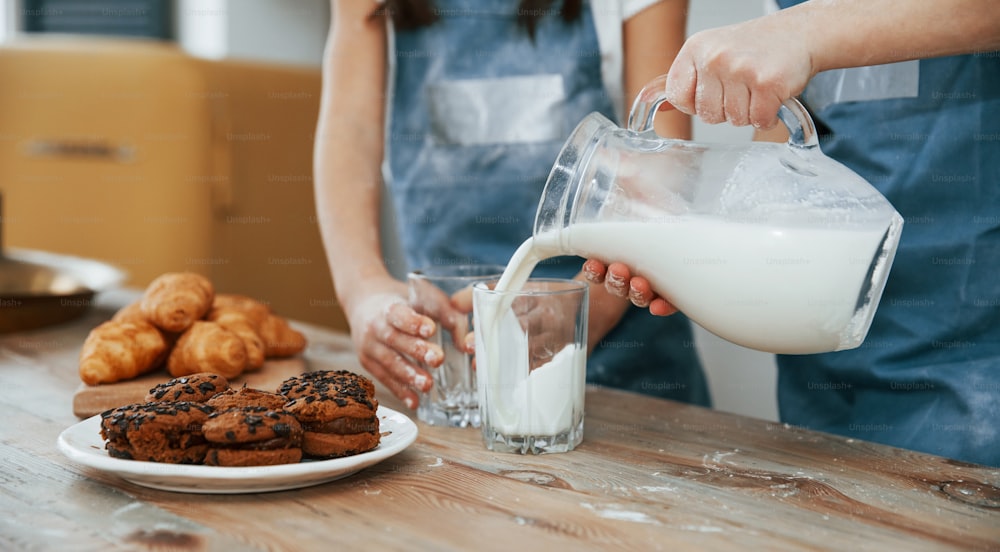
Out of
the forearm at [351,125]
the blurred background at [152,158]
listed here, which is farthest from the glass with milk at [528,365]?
the blurred background at [152,158]

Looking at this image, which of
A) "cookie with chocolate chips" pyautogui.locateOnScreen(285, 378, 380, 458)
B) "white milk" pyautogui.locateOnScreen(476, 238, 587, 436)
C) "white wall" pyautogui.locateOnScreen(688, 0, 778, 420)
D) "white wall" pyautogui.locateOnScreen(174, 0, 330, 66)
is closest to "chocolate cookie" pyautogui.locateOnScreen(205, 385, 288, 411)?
"cookie with chocolate chips" pyautogui.locateOnScreen(285, 378, 380, 458)

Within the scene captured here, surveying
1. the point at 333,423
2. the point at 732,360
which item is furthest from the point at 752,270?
the point at 732,360

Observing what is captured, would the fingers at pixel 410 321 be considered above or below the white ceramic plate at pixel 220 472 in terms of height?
above

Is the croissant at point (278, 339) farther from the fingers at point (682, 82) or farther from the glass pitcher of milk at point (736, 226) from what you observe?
the fingers at point (682, 82)

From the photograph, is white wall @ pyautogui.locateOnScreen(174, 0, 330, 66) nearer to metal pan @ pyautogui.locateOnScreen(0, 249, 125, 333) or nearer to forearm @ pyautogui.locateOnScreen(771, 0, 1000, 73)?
metal pan @ pyautogui.locateOnScreen(0, 249, 125, 333)

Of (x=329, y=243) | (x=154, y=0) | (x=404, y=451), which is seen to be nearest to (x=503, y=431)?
(x=404, y=451)

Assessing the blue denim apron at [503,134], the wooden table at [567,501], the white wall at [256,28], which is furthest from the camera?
the white wall at [256,28]

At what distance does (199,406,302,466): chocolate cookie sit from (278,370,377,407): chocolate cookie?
65mm

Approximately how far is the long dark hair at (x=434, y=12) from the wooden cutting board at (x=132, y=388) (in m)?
0.59

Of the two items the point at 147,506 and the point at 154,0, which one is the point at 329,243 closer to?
the point at 147,506

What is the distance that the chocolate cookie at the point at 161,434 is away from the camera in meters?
0.80

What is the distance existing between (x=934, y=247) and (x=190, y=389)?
853 mm

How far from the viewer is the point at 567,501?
803 mm

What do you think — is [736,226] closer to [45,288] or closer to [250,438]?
[250,438]
